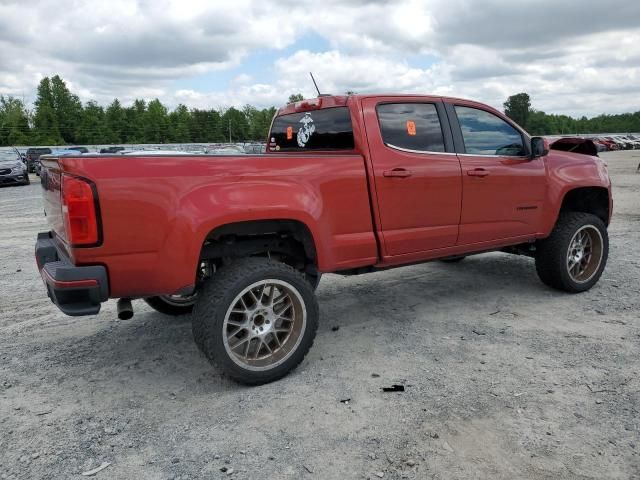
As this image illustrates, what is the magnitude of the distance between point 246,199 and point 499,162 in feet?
8.35

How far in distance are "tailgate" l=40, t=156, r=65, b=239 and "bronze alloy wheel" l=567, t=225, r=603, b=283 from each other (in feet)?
15.1

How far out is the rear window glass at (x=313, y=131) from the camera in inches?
163

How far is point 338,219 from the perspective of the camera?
A: 3742 mm

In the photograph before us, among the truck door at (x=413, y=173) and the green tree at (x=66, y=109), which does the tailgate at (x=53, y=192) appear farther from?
the green tree at (x=66, y=109)

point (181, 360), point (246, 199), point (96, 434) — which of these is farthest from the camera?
point (181, 360)

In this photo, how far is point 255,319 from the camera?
354cm

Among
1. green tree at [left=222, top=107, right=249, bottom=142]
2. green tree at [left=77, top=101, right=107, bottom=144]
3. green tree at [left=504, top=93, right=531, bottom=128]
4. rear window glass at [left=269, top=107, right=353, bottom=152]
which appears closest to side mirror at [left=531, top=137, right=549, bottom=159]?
rear window glass at [left=269, top=107, right=353, bottom=152]

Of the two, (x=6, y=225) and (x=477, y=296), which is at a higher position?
(x=6, y=225)

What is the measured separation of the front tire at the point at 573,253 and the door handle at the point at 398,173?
6.80 feet

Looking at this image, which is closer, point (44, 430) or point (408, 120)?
point (44, 430)

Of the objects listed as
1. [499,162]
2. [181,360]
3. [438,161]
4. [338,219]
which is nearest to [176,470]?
[181,360]

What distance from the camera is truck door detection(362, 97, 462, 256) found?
13.1 ft

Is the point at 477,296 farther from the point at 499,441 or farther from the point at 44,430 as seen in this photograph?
the point at 44,430

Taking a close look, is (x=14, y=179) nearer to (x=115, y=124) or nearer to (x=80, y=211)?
(x=80, y=211)
